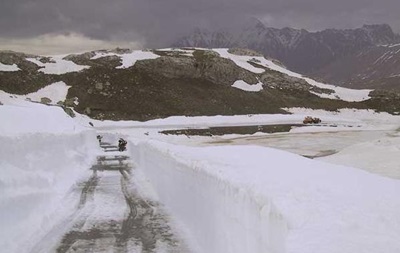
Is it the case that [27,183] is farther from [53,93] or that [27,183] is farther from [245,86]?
[245,86]

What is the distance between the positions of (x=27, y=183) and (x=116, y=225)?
2443 millimetres

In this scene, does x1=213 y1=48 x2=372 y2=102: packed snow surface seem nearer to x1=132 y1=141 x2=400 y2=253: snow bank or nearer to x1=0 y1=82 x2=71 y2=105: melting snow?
x1=0 y1=82 x2=71 y2=105: melting snow

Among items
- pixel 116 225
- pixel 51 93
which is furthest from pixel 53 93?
pixel 116 225

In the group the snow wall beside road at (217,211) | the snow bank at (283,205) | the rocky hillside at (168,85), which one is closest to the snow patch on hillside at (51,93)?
the rocky hillside at (168,85)

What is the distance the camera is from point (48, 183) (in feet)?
46.2

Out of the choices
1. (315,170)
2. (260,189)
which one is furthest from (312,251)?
(315,170)

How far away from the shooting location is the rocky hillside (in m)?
74.2

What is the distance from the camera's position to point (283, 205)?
5.07 meters

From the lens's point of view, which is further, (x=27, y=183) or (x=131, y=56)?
(x=131, y=56)

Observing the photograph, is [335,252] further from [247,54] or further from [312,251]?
[247,54]

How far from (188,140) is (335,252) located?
38.4 m

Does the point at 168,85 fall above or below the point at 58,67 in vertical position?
below

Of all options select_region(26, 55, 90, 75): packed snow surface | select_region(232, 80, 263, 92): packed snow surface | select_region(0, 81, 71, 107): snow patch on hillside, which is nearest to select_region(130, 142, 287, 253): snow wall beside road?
select_region(0, 81, 71, 107): snow patch on hillside

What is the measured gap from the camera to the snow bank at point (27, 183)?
31.2 ft
